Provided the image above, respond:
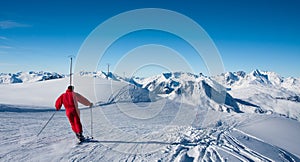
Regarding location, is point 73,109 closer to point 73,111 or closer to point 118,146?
point 73,111

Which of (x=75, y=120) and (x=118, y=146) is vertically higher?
(x=75, y=120)

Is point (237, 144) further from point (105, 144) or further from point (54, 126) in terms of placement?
point (54, 126)

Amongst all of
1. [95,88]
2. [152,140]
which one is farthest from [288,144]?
[95,88]

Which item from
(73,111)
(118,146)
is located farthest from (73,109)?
(118,146)

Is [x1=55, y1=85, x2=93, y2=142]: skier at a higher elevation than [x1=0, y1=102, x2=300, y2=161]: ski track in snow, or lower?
higher

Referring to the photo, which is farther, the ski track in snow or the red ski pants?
the red ski pants

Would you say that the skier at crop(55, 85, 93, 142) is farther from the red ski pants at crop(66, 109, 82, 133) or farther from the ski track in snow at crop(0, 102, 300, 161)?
the ski track in snow at crop(0, 102, 300, 161)

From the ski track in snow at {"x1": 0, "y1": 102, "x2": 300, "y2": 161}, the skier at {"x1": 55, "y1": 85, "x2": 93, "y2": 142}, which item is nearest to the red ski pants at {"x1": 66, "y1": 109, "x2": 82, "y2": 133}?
the skier at {"x1": 55, "y1": 85, "x2": 93, "y2": 142}

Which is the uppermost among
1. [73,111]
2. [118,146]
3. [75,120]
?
[73,111]

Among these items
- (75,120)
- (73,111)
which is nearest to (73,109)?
(73,111)

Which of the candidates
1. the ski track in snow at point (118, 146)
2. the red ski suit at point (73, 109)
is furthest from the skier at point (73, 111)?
the ski track in snow at point (118, 146)

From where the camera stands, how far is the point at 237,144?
10258 mm

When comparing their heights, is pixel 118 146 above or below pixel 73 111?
below

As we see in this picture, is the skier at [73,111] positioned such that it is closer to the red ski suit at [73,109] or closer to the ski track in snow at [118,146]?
the red ski suit at [73,109]
